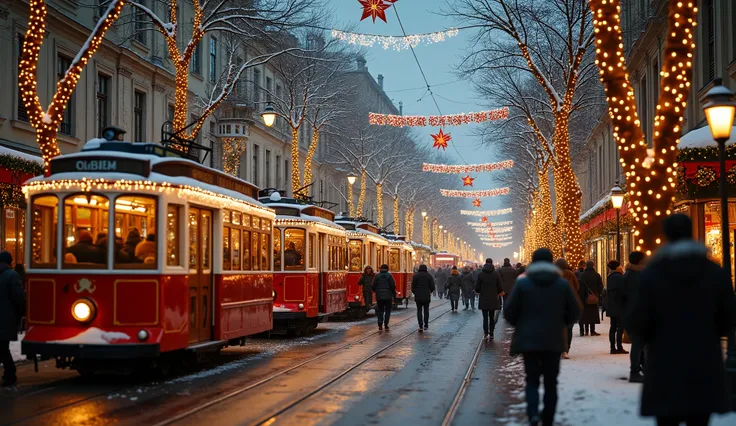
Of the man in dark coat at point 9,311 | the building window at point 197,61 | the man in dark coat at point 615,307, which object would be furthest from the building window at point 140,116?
the man in dark coat at point 9,311

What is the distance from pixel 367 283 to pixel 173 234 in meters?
17.6

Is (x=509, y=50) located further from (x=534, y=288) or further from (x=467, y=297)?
(x=534, y=288)

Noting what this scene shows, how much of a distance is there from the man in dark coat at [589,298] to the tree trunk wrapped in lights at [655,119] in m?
4.72

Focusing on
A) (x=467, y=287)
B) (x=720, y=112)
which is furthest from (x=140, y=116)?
(x=720, y=112)

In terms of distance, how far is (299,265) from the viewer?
23.0 metres

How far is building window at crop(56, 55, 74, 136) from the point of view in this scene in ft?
89.0

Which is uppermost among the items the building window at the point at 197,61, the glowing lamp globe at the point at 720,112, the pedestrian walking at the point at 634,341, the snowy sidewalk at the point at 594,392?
the building window at the point at 197,61

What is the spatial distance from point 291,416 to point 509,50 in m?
22.7

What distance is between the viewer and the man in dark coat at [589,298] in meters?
19.7

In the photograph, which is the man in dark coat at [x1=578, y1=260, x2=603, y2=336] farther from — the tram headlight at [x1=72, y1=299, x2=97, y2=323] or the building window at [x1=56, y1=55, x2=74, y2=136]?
the building window at [x1=56, y1=55, x2=74, y2=136]

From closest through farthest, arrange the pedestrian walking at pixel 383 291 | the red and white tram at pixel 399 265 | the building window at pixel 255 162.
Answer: the pedestrian walking at pixel 383 291
the red and white tram at pixel 399 265
the building window at pixel 255 162

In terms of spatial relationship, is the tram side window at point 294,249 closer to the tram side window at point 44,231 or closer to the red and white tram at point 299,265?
the red and white tram at point 299,265

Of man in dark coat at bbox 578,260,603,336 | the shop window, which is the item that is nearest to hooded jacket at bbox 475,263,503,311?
man in dark coat at bbox 578,260,603,336

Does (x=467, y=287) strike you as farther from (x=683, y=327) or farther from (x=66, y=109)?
(x=683, y=327)
